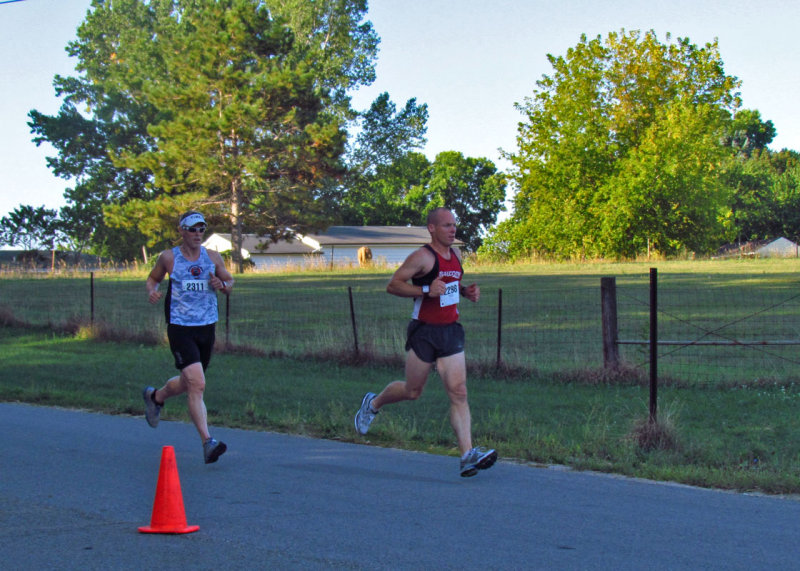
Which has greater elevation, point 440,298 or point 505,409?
point 440,298

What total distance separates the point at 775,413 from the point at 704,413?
0.75 m

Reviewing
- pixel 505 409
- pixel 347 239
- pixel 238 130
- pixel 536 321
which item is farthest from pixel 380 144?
pixel 505 409

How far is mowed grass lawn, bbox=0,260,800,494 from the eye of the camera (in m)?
8.41

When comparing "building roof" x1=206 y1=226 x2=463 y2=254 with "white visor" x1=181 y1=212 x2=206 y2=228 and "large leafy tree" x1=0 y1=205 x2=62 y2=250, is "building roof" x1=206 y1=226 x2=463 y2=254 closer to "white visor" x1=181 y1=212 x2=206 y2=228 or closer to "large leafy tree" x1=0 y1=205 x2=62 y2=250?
"large leafy tree" x1=0 y1=205 x2=62 y2=250

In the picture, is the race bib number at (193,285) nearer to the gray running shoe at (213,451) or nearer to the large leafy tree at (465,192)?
the gray running shoe at (213,451)

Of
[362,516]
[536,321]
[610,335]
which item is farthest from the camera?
[536,321]

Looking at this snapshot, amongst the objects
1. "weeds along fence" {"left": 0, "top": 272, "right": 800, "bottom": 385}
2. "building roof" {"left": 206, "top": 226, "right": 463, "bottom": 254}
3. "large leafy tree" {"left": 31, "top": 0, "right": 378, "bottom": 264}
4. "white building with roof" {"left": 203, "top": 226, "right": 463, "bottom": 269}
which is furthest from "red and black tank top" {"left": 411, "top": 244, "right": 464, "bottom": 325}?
"building roof" {"left": 206, "top": 226, "right": 463, "bottom": 254}

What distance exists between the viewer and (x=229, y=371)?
49.6ft

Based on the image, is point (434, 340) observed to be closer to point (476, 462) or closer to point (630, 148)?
point (476, 462)

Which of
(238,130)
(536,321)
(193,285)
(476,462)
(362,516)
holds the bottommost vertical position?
(362,516)

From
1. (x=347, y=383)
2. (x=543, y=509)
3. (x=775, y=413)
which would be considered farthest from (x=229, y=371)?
(x=543, y=509)

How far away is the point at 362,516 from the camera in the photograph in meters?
6.02

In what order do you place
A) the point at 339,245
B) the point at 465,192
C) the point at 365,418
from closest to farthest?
1. the point at 365,418
2. the point at 339,245
3. the point at 465,192

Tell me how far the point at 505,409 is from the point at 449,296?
419cm
